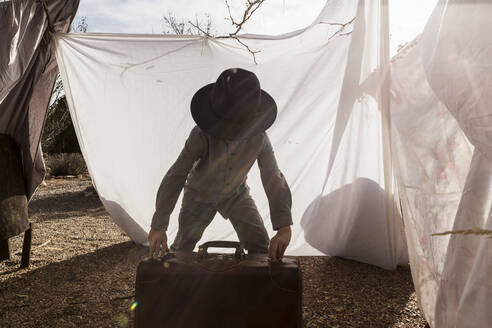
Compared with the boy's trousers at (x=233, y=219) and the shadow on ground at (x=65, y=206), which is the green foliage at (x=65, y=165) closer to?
the shadow on ground at (x=65, y=206)

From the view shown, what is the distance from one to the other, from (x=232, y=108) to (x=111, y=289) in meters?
1.74

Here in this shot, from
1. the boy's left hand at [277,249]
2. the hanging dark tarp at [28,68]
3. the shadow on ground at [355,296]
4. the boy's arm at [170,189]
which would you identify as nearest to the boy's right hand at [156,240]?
the boy's arm at [170,189]

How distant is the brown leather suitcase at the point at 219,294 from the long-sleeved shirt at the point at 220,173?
34 cm

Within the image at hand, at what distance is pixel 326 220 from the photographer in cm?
303

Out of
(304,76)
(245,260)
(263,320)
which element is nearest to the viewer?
(263,320)

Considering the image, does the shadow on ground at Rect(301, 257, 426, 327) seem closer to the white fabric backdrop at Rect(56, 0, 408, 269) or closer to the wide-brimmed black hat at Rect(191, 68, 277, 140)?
the white fabric backdrop at Rect(56, 0, 408, 269)

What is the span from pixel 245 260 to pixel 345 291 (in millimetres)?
1269

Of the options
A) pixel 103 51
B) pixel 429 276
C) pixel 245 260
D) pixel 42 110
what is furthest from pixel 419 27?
pixel 42 110

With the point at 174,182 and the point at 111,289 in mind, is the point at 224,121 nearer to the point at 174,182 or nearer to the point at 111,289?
the point at 174,182

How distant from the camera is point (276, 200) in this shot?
6.05ft

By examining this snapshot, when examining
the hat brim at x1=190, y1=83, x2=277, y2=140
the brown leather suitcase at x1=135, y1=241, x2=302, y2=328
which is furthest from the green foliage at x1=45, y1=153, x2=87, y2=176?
the brown leather suitcase at x1=135, y1=241, x2=302, y2=328

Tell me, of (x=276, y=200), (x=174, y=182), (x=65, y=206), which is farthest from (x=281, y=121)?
(x=65, y=206)

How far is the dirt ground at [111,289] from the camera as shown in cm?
215

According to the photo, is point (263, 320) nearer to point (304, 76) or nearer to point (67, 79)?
point (304, 76)
